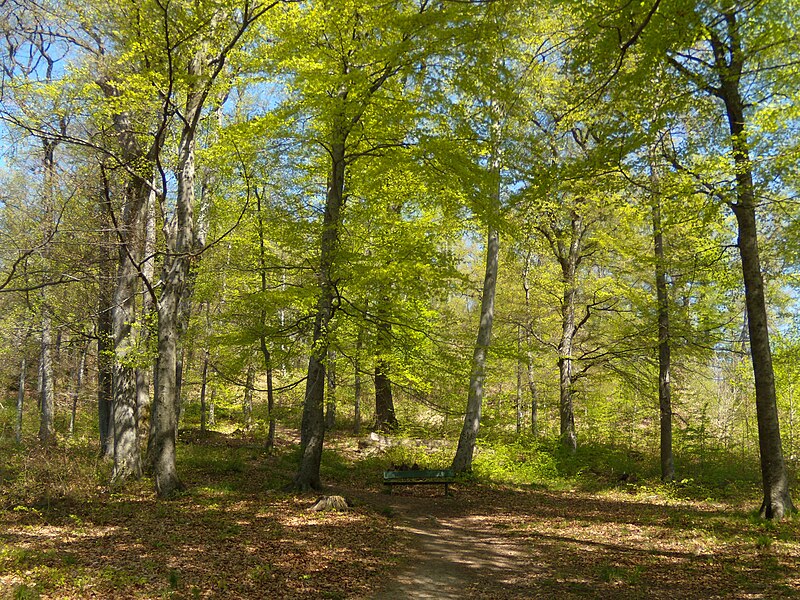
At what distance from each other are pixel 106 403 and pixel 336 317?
6.99 m

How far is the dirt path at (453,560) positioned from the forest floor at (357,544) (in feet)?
0.09

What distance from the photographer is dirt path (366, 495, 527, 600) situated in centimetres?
557

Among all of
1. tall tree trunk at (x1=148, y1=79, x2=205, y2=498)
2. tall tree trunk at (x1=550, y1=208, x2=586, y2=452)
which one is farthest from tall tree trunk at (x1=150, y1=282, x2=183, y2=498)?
tall tree trunk at (x1=550, y1=208, x2=586, y2=452)

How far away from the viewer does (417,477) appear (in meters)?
11.2

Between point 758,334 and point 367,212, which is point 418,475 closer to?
point 367,212

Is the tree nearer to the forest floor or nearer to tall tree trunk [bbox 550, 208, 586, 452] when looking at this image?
the forest floor

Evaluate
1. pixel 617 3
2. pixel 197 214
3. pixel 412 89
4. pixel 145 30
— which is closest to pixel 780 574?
pixel 617 3

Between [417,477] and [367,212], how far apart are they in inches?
233

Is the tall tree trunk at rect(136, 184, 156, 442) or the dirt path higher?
the tall tree trunk at rect(136, 184, 156, 442)

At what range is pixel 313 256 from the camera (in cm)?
1013

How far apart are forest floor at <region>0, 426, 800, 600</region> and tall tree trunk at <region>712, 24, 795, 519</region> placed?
2.05ft

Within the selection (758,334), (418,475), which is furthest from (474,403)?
(758,334)

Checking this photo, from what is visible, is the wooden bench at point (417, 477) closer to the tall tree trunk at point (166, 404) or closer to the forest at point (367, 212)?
the forest at point (367, 212)

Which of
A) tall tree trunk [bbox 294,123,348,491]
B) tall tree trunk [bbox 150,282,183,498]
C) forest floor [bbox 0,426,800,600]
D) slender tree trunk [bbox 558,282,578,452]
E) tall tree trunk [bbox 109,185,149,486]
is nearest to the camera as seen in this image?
forest floor [bbox 0,426,800,600]
